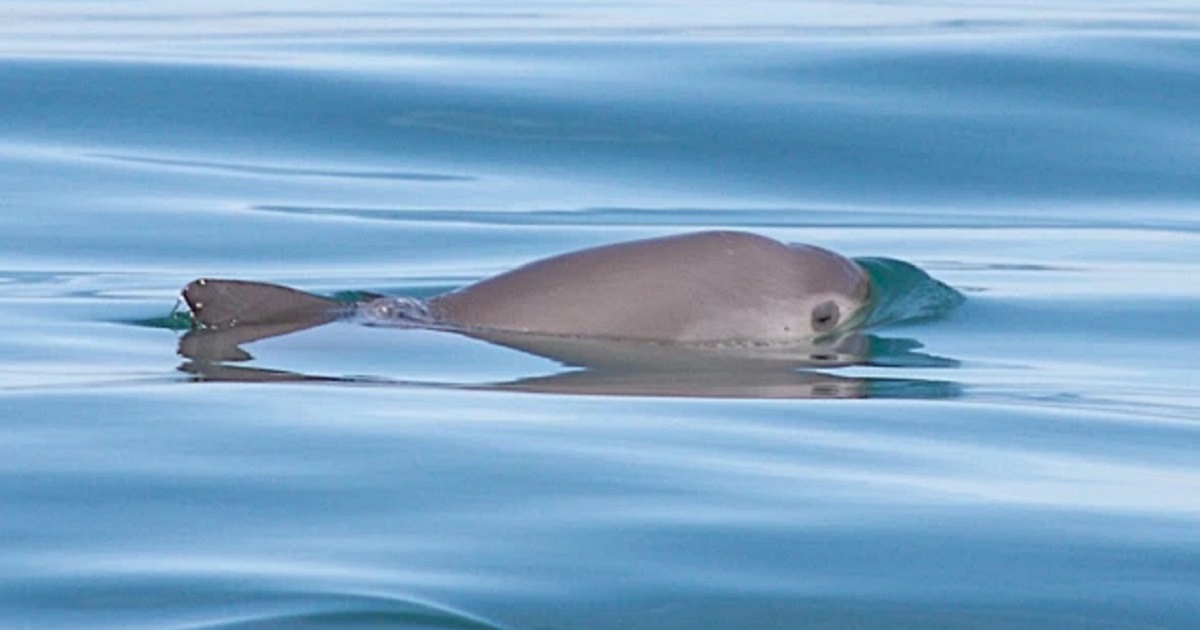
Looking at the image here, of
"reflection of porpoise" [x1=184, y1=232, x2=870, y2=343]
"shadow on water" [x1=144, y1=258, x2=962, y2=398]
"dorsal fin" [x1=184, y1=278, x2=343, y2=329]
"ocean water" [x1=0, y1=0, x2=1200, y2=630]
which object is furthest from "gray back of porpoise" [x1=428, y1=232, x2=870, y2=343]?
"dorsal fin" [x1=184, y1=278, x2=343, y2=329]

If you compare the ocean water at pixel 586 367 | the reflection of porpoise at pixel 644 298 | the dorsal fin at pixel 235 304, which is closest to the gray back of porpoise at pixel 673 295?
the reflection of porpoise at pixel 644 298

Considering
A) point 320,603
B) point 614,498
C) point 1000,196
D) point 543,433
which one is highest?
point 1000,196

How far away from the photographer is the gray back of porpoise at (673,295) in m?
8.91

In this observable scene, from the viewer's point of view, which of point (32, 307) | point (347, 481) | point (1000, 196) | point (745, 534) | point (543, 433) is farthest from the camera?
point (1000, 196)

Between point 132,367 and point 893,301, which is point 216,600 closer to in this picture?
point 132,367

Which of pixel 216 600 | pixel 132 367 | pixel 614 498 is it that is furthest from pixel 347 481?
pixel 132 367

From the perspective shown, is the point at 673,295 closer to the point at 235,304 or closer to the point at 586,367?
the point at 586,367

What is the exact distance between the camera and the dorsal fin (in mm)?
8609

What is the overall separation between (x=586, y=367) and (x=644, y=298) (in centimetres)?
98

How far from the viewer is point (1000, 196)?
13.6 meters

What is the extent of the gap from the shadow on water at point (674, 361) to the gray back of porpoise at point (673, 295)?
10 cm

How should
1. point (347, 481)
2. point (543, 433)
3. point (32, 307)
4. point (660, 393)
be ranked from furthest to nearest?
point (32, 307) → point (660, 393) → point (543, 433) → point (347, 481)

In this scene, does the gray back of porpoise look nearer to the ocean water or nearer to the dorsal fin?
the ocean water

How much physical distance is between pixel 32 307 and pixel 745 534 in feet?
14.8
